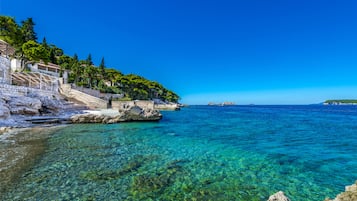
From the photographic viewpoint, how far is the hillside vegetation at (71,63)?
43906 mm

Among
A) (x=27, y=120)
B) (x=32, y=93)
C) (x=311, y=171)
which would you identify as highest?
(x=32, y=93)

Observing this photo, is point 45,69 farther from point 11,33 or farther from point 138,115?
point 138,115

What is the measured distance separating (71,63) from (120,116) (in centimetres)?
5062

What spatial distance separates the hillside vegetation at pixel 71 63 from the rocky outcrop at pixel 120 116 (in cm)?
2601

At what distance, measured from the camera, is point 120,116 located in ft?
92.2

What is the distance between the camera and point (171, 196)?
632 cm

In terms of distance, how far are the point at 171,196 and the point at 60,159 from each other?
669 centimetres

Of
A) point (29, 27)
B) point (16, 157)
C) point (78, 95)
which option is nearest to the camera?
point (16, 157)

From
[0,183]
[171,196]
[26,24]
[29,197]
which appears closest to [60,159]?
[0,183]

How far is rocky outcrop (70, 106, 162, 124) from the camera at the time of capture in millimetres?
25844

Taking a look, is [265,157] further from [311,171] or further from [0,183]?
[0,183]

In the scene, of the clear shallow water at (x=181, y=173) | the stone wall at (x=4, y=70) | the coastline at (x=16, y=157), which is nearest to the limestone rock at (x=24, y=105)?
the stone wall at (x=4, y=70)

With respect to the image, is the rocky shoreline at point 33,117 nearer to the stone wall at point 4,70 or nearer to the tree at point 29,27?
the stone wall at point 4,70

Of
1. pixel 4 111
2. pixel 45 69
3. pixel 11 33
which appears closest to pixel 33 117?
pixel 4 111
